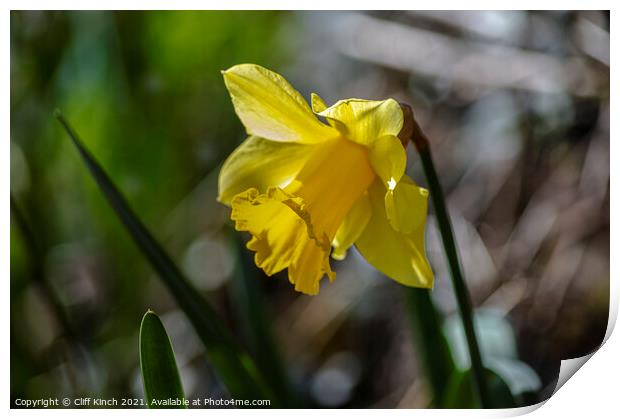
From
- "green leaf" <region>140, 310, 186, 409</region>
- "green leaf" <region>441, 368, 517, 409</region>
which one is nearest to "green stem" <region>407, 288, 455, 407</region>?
"green leaf" <region>441, 368, 517, 409</region>

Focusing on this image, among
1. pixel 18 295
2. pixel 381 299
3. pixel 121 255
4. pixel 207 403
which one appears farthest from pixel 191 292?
pixel 381 299

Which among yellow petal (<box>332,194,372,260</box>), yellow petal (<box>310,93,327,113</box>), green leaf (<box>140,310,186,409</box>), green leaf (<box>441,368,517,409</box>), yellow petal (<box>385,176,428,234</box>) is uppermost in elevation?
yellow petal (<box>310,93,327,113</box>)

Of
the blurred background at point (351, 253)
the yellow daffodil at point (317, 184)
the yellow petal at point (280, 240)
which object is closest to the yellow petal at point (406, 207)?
the yellow daffodil at point (317, 184)

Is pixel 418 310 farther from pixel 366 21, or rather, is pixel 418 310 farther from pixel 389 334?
pixel 366 21

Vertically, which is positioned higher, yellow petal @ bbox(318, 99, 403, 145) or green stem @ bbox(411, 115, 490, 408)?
yellow petal @ bbox(318, 99, 403, 145)

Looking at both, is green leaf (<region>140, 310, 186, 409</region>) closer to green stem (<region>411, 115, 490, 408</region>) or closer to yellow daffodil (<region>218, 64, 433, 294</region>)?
yellow daffodil (<region>218, 64, 433, 294</region>)

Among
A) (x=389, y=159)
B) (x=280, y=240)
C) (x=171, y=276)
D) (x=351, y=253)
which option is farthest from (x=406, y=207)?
(x=351, y=253)

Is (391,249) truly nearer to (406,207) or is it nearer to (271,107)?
(406,207)
